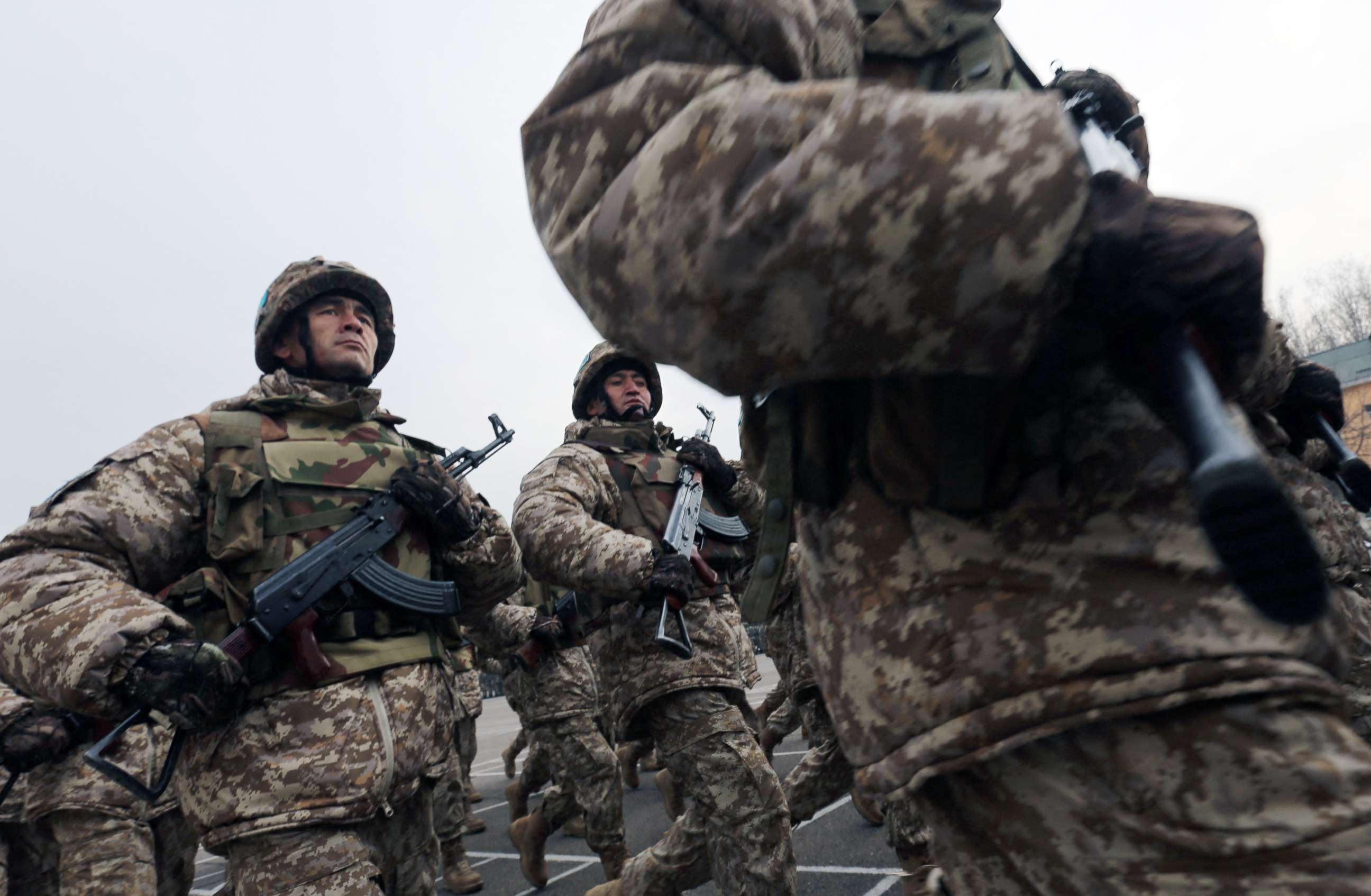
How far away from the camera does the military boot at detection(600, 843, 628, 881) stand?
4.36 m

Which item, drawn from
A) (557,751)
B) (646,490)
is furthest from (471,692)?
(646,490)

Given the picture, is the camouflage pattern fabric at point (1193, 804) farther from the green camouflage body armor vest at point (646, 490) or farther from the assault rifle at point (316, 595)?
the green camouflage body armor vest at point (646, 490)

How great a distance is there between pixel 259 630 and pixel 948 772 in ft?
6.23

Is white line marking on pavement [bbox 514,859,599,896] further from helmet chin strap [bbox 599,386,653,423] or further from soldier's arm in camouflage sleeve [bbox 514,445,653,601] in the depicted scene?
helmet chin strap [bbox 599,386,653,423]

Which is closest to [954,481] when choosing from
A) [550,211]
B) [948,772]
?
[948,772]

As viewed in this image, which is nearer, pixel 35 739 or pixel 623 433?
→ pixel 35 739

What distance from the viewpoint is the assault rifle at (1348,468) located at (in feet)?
8.67

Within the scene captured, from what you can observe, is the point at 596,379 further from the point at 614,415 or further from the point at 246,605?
the point at 246,605

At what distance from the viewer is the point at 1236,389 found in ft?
3.44

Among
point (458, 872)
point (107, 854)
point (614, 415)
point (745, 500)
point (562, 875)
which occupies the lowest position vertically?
point (562, 875)

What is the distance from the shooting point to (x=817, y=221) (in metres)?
0.84

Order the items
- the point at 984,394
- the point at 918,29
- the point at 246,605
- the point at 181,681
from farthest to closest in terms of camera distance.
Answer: the point at 246,605 → the point at 181,681 → the point at 918,29 → the point at 984,394

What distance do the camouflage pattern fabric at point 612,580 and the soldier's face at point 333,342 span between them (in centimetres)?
92

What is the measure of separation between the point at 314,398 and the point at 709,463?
1.92m
